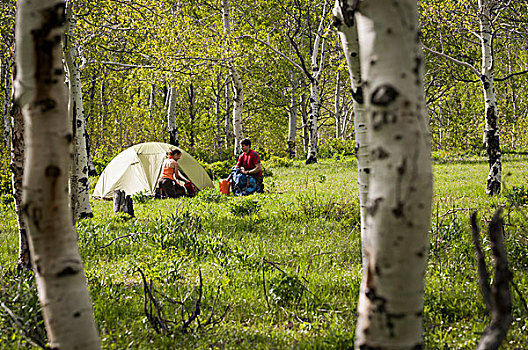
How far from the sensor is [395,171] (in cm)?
172

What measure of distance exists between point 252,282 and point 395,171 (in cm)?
334

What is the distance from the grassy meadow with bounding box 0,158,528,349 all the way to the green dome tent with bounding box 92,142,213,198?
5102 mm

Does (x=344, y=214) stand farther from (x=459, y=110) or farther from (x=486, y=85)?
(x=459, y=110)

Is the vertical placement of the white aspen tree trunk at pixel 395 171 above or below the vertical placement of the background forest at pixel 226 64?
below

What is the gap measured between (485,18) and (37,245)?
38.3 feet

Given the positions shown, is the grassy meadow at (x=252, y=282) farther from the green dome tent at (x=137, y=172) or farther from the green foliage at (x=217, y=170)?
the green foliage at (x=217, y=170)

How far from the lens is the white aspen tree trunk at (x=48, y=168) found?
1.93 meters

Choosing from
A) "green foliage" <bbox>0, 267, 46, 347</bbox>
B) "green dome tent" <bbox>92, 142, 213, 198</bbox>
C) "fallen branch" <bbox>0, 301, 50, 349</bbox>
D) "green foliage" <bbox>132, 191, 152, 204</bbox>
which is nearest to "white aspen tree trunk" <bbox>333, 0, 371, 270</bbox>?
"fallen branch" <bbox>0, 301, 50, 349</bbox>

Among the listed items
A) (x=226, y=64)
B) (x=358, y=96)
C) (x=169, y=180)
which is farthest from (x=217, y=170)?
(x=358, y=96)

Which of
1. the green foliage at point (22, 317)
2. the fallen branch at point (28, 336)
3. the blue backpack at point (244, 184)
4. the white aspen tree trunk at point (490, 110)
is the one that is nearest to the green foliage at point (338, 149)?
the blue backpack at point (244, 184)

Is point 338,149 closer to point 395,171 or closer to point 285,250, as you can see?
point 285,250

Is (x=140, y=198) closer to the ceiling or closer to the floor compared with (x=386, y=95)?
closer to the floor

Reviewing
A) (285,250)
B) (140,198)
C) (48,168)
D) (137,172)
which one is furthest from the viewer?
(137,172)

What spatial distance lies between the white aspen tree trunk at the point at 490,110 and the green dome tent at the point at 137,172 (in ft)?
28.5
